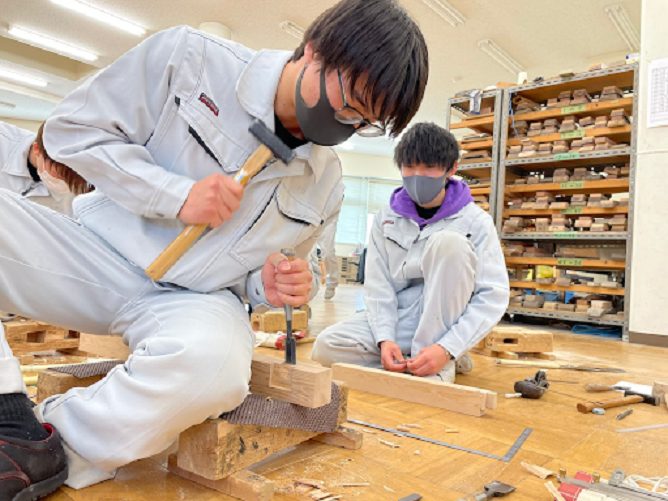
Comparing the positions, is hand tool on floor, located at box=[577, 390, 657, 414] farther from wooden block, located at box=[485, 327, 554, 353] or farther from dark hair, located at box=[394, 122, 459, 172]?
dark hair, located at box=[394, 122, 459, 172]

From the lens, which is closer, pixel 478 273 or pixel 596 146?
pixel 478 273

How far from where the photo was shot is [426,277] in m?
2.05

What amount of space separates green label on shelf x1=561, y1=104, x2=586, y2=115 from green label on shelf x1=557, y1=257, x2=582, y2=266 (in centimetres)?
133

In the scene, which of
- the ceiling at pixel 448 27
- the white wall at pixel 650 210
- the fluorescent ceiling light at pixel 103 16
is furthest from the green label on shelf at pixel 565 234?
the fluorescent ceiling light at pixel 103 16

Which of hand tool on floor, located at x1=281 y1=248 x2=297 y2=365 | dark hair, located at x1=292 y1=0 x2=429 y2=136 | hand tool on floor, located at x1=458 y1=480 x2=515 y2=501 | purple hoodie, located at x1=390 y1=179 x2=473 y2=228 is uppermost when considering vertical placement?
dark hair, located at x1=292 y1=0 x2=429 y2=136

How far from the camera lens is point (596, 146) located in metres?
4.62

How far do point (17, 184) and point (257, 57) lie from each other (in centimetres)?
176

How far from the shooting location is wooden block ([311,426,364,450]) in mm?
1259

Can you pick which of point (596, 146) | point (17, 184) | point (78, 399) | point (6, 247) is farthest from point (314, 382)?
point (596, 146)

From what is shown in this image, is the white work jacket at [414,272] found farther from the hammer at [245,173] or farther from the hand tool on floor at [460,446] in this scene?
the hammer at [245,173]

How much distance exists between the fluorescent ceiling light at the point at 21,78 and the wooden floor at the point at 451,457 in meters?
9.65

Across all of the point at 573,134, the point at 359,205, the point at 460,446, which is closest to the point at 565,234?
the point at 573,134

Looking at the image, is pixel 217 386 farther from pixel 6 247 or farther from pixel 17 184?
pixel 17 184

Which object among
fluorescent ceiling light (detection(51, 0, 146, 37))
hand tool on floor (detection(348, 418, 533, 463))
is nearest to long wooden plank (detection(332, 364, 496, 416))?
hand tool on floor (detection(348, 418, 533, 463))
